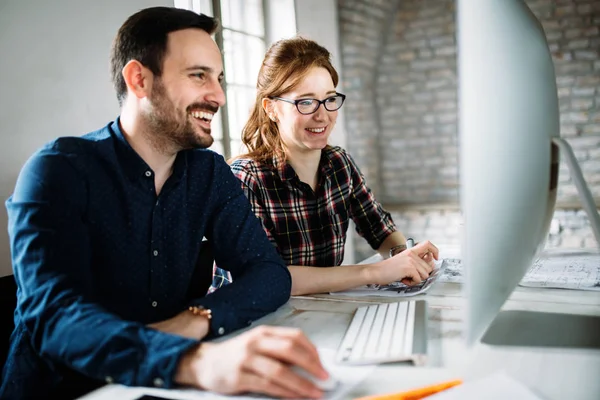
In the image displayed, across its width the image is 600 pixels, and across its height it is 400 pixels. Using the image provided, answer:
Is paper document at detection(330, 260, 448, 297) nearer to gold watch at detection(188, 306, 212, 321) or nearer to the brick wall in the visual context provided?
gold watch at detection(188, 306, 212, 321)

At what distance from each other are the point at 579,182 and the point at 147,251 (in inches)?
31.6

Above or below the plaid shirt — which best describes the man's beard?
above

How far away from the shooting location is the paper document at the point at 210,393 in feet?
2.21

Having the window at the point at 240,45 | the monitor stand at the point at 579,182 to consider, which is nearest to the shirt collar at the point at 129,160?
the monitor stand at the point at 579,182

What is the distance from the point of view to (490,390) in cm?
65

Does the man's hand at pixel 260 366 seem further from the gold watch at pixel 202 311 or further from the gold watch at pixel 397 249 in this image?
the gold watch at pixel 397 249

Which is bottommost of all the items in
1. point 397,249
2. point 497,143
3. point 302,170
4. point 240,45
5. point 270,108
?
point 397,249

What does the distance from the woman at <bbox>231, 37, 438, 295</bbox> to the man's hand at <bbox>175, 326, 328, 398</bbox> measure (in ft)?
2.85

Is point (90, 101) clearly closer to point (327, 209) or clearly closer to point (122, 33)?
point (122, 33)

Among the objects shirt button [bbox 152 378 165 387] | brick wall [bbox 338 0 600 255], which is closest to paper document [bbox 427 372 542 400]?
shirt button [bbox 152 378 165 387]

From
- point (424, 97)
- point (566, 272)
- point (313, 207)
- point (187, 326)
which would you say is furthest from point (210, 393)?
point (424, 97)

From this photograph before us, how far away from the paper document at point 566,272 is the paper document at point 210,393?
616 millimetres

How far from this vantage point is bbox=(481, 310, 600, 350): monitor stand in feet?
2.67

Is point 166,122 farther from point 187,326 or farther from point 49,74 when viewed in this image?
point 49,74
